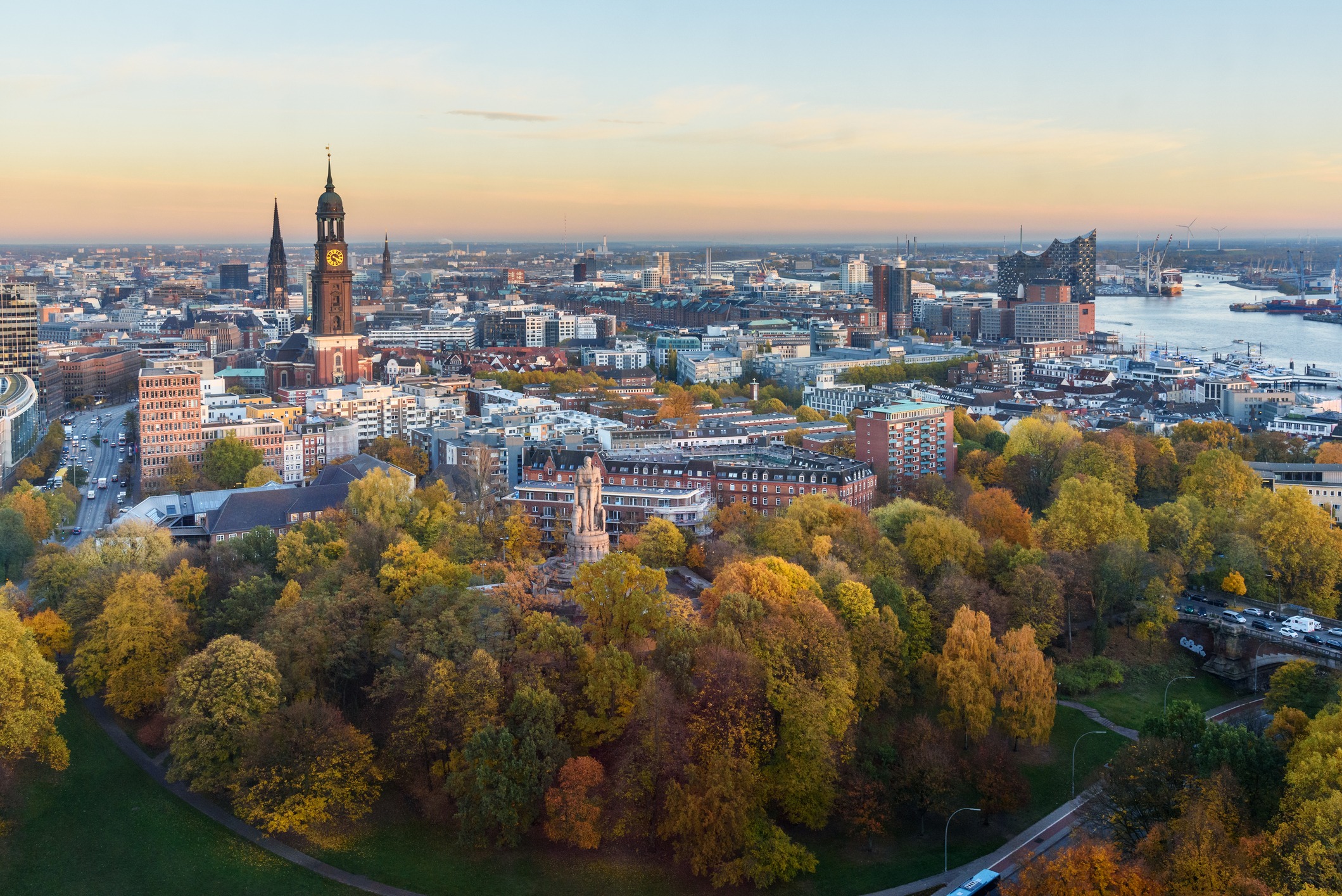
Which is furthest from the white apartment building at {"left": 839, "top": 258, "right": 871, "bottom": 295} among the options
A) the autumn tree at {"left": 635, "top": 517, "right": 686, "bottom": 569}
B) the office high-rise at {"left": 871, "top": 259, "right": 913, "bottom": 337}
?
the autumn tree at {"left": 635, "top": 517, "right": 686, "bottom": 569}

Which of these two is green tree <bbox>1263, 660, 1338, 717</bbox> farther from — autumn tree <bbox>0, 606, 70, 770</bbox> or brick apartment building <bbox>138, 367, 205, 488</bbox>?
brick apartment building <bbox>138, 367, 205, 488</bbox>

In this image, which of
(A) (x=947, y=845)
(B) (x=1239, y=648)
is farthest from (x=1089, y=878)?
(B) (x=1239, y=648)

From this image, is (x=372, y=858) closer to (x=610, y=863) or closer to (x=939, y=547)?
(x=610, y=863)

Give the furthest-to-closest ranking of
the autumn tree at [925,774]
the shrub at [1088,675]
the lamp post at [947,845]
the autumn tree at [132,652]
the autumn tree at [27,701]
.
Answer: the shrub at [1088,675] → the autumn tree at [132,652] → the autumn tree at [27,701] → the autumn tree at [925,774] → the lamp post at [947,845]

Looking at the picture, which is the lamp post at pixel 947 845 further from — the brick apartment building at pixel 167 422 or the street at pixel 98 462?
the brick apartment building at pixel 167 422

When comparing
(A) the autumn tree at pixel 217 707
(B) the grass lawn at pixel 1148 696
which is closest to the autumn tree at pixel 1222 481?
(B) the grass lawn at pixel 1148 696
